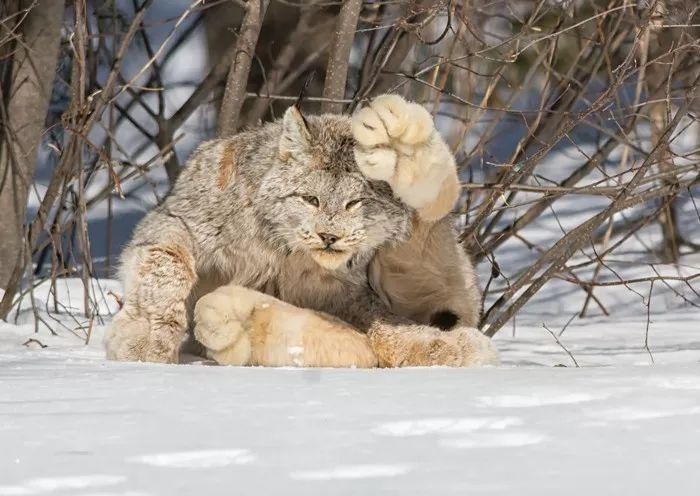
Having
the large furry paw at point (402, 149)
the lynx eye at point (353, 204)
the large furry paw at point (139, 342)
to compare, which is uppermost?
the large furry paw at point (402, 149)

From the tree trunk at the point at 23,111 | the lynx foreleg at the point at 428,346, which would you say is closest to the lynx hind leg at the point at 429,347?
the lynx foreleg at the point at 428,346

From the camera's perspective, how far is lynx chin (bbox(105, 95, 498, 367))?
11.1ft

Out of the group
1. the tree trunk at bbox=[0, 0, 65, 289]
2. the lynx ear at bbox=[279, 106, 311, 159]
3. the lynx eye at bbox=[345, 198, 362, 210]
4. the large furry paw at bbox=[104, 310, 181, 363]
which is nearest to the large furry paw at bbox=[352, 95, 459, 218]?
the lynx eye at bbox=[345, 198, 362, 210]

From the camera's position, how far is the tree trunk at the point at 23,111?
16.4 ft

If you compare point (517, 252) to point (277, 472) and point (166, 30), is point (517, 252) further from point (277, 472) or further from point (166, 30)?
point (277, 472)

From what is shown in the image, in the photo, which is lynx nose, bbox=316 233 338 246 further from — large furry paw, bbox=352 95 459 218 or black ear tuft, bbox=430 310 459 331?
black ear tuft, bbox=430 310 459 331

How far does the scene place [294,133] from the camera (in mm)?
3576

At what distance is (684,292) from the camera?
6.30 m

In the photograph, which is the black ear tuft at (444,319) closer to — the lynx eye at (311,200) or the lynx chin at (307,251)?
the lynx chin at (307,251)

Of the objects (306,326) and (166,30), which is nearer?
(306,326)

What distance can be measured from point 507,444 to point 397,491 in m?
0.34

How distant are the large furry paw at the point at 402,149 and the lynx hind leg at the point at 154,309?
2.12 ft

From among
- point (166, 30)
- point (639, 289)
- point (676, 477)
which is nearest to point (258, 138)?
point (676, 477)

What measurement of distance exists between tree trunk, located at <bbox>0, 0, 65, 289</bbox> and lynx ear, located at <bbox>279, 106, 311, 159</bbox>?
6.00ft
